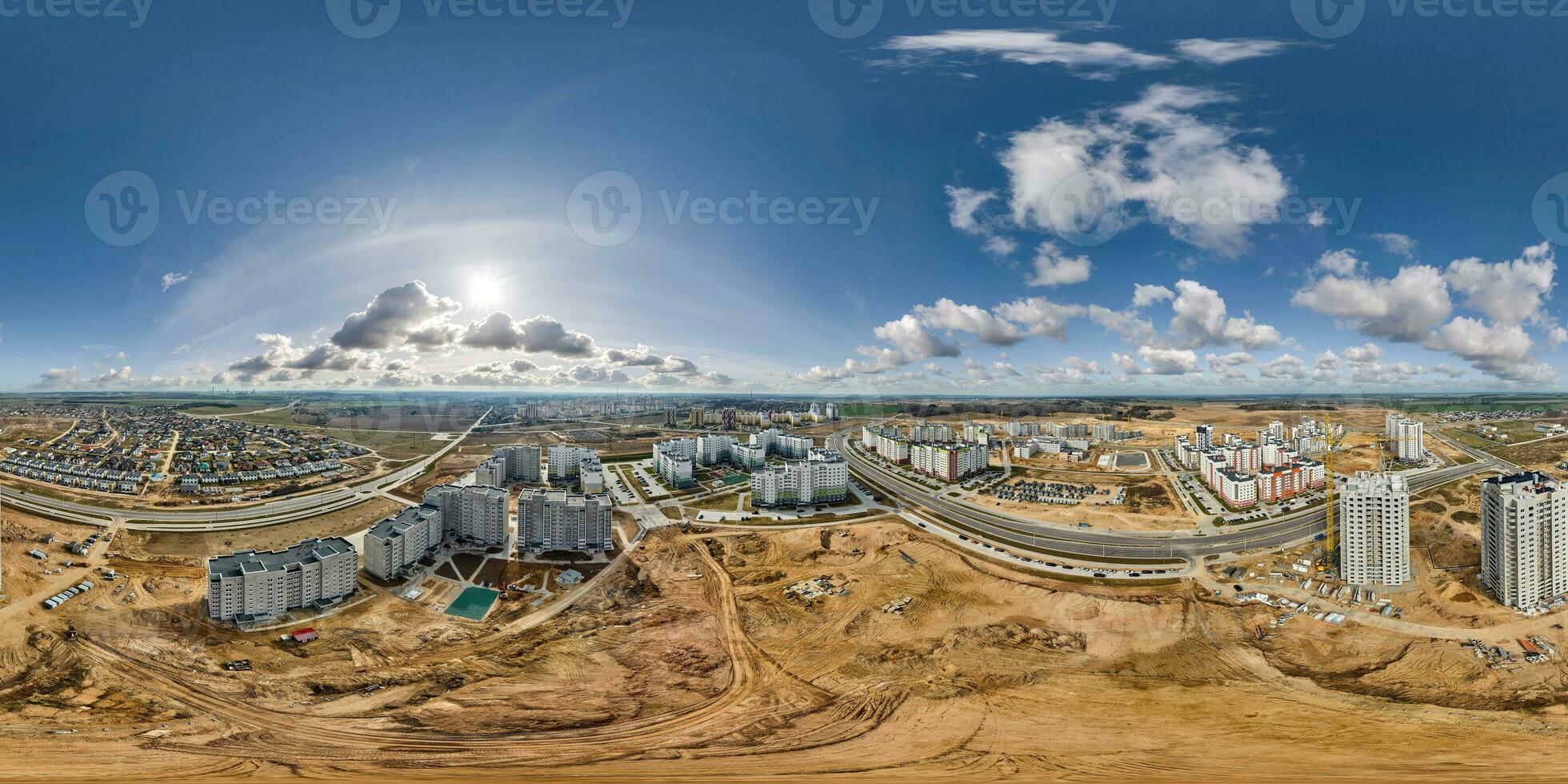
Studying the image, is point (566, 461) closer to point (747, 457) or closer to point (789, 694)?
point (747, 457)

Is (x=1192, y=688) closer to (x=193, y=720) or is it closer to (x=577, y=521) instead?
(x=577, y=521)

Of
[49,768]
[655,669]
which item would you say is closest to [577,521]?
[655,669]

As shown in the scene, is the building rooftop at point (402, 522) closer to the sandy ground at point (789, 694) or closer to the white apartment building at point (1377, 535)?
the sandy ground at point (789, 694)

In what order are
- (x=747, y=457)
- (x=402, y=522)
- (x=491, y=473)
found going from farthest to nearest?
(x=747, y=457)
(x=491, y=473)
(x=402, y=522)

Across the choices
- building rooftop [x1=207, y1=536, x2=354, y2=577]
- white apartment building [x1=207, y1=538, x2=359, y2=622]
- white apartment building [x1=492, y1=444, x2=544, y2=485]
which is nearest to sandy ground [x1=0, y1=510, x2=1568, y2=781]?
white apartment building [x1=207, y1=538, x2=359, y2=622]

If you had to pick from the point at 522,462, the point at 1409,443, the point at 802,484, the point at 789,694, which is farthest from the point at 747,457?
the point at 1409,443
